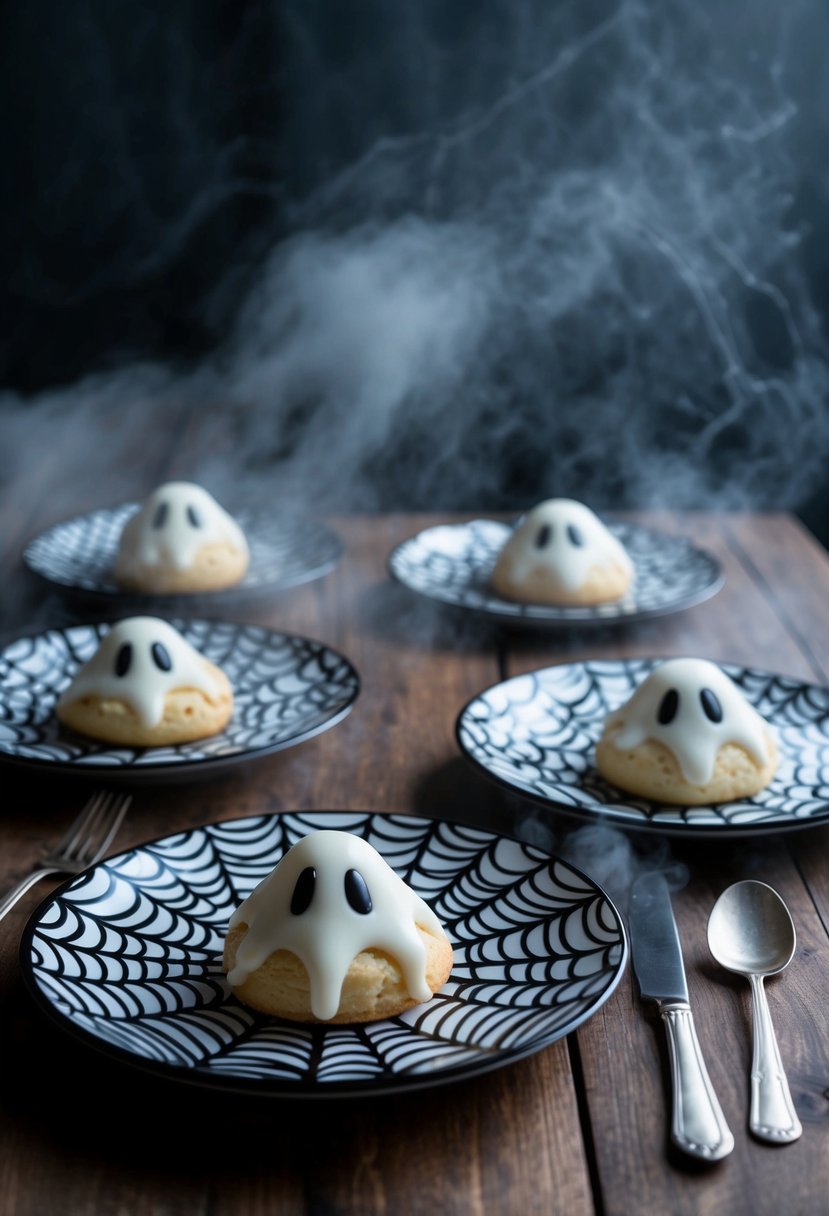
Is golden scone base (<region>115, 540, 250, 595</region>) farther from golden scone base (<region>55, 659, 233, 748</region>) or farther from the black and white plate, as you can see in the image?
the black and white plate

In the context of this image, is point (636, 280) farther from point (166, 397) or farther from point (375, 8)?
point (166, 397)

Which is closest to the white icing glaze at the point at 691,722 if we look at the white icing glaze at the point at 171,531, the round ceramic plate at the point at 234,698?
the round ceramic plate at the point at 234,698

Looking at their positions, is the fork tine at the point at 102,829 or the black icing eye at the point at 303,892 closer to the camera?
the black icing eye at the point at 303,892

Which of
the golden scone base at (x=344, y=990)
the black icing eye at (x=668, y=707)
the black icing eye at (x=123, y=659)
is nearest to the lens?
the golden scone base at (x=344, y=990)

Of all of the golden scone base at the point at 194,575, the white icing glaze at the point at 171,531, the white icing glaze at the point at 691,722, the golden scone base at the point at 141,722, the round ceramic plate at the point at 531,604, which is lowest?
the round ceramic plate at the point at 531,604

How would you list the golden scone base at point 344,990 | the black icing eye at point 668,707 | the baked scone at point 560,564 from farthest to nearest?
the baked scone at point 560,564, the black icing eye at point 668,707, the golden scone base at point 344,990

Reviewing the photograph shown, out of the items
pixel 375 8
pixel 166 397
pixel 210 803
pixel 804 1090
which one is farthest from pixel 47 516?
pixel 804 1090

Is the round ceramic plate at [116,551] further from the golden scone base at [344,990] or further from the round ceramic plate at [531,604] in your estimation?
→ the golden scone base at [344,990]

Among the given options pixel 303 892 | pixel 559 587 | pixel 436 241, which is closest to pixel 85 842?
pixel 303 892
